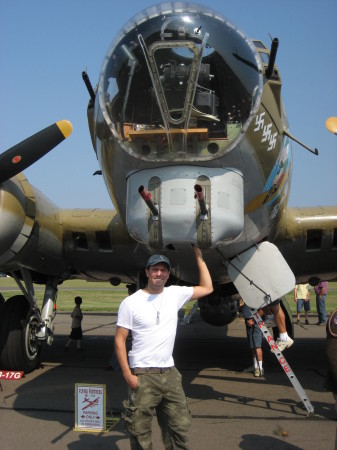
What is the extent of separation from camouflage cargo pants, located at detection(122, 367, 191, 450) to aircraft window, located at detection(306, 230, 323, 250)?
15.1ft

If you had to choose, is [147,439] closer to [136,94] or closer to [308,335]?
[136,94]

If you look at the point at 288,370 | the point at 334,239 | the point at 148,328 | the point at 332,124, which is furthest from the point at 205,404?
the point at 332,124

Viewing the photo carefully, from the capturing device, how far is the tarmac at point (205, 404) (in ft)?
15.1

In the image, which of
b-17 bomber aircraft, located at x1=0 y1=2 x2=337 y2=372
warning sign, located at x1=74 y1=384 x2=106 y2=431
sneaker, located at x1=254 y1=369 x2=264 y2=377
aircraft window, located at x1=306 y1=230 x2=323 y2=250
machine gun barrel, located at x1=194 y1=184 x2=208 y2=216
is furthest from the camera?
sneaker, located at x1=254 y1=369 x2=264 y2=377

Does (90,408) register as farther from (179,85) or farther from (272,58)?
(272,58)

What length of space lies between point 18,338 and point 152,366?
16.3 feet

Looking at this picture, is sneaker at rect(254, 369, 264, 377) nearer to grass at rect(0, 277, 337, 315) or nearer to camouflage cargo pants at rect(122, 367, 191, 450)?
camouflage cargo pants at rect(122, 367, 191, 450)

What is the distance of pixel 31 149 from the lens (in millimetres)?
7000

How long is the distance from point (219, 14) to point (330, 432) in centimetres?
395

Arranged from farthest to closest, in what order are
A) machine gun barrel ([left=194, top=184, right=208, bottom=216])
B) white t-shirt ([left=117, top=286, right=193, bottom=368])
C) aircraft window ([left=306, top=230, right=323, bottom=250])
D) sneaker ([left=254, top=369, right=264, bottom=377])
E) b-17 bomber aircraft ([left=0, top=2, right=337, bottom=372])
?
Result: sneaker ([left=254, top=369, right=264, bottom=377]), aircraft window ([left=306, top=230, right=323, bottom=250]), b-17 bomber aircraft ([left=0, top=2, right=337, bottom=372]), machine gun barrel ([left=194, top=184, right=208, bottom=216]), white t-shirt ([left=117, top=286, right=193, bottom=368])

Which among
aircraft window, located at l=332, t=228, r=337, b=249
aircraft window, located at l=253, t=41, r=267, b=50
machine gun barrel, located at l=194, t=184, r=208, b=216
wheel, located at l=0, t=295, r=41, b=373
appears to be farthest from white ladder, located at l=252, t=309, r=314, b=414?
wheel, located at l=0, t=295, r=41, b=373

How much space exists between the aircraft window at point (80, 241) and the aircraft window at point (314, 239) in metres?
3.45

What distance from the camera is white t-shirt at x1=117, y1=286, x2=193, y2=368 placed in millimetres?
3645

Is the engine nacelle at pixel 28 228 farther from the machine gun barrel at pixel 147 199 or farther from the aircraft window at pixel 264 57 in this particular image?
the aircraft window at pixel 264 57
